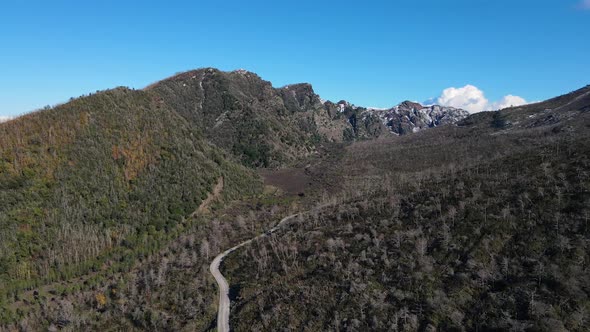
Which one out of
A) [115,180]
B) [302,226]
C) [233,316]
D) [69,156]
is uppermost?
[69,156]

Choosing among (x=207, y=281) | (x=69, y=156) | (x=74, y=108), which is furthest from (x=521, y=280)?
(x=74, y=108)

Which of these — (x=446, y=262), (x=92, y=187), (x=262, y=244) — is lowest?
(x=446, y=262)

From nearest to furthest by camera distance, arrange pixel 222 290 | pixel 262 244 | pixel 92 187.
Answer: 1. pixel 222 290
2. pixel 262 244
3. pixel 92 187

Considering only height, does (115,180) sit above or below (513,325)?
above

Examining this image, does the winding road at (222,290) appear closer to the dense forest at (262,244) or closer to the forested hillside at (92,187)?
the dense forest at (262,244)

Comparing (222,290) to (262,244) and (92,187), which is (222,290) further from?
(92,187)

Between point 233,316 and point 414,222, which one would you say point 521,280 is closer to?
point 414,222

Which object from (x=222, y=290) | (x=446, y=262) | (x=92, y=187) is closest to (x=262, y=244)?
(x=222, y=290)

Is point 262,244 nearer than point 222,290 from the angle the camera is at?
No

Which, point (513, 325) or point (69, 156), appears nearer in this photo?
point (513, 325)
